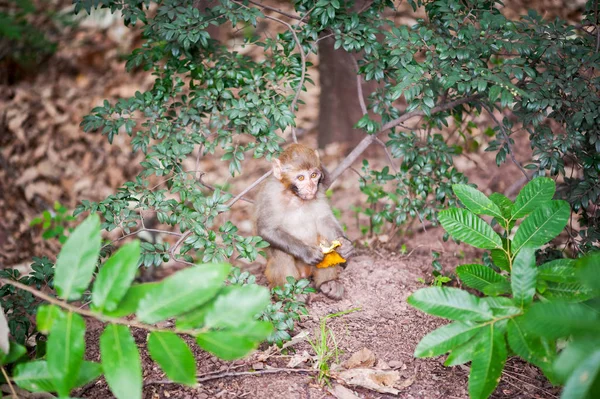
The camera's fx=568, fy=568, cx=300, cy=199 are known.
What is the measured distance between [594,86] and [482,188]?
311 centimetres

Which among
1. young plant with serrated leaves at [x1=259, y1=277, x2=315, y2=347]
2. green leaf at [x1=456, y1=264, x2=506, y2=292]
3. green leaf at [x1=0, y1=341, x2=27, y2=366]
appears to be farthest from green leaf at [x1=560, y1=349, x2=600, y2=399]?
green leaf at [x1=0, y1=341, x2=27, y2=366]

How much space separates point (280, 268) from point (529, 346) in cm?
255

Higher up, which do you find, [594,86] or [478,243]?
[594,86]

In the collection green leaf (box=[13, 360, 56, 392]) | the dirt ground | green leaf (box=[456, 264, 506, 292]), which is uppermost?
green leaf (box=[13, 360, 56, 392])

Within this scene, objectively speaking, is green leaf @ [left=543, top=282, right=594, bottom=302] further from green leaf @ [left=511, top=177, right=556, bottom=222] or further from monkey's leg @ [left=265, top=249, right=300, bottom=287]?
monkey's leg @ [left=265, top=249, right=300, bottom=287]

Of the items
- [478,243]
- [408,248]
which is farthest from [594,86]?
[408,248]

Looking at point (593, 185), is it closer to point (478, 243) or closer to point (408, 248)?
point (478, 243)

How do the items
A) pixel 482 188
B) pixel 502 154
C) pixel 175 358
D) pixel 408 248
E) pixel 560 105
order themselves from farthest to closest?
pixel 482 188 < pixel 408 248 < pixel 502 154 < pixel 560 105 < pixel 175 358

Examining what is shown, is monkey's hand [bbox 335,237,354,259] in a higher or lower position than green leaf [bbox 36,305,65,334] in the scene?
lower

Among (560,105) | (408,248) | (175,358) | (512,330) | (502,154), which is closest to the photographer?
(175,358)

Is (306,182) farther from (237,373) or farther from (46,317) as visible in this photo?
(46,317)

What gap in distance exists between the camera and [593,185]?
14.1 ft

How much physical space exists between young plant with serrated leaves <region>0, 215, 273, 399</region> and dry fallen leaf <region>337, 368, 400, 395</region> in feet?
4.42

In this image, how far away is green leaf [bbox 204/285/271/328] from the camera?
2508mm
